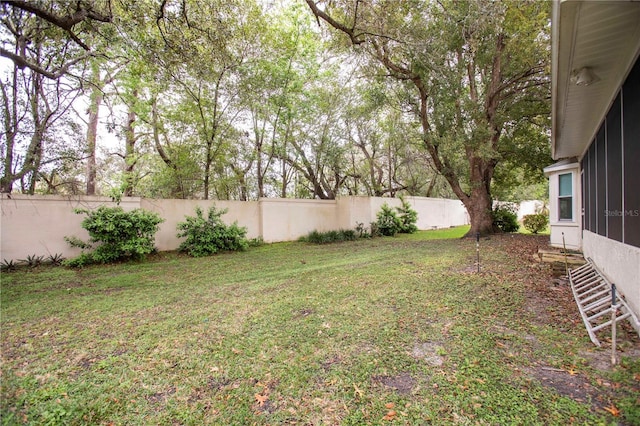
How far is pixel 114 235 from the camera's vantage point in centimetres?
670

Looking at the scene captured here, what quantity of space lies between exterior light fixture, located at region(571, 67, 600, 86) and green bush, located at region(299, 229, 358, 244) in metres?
8.33

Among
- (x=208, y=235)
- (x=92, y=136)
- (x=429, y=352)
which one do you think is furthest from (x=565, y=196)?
(x=92, y=136)

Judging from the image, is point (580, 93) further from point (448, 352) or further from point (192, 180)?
point (192, 180)

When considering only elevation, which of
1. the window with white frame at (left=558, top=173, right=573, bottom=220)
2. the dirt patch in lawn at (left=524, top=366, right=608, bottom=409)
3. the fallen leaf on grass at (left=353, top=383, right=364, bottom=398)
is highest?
the window with white frame at (left=558, top=173, right=573, bottom=220)

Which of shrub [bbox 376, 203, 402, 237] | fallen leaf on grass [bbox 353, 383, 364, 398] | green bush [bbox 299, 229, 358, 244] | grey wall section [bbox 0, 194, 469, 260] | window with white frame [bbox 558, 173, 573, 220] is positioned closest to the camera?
fallen leaf on grass [bbox 353, 383, 364, 398]

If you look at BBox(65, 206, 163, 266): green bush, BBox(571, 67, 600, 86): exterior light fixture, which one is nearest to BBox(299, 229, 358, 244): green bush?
BBox(65, 206, 163, 266): green bush

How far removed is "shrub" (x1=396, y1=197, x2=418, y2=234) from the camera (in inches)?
527

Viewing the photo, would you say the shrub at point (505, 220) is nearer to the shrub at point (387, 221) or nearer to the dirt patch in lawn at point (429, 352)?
the shrub at point (387, 221)

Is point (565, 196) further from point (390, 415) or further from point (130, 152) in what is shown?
point (130, 152)

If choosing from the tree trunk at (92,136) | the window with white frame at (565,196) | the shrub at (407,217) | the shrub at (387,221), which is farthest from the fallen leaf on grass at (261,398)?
the shrub at (407,217)

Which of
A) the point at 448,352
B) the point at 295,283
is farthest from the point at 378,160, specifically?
the point at 448,352

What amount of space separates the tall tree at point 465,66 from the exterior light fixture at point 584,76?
215 centimetres

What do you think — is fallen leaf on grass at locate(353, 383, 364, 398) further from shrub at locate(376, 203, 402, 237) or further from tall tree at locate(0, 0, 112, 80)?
shrub at locate(376, 203, 402, 237)

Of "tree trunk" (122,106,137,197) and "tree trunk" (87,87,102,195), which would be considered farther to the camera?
"tree trunk" (122,106,137,197)
